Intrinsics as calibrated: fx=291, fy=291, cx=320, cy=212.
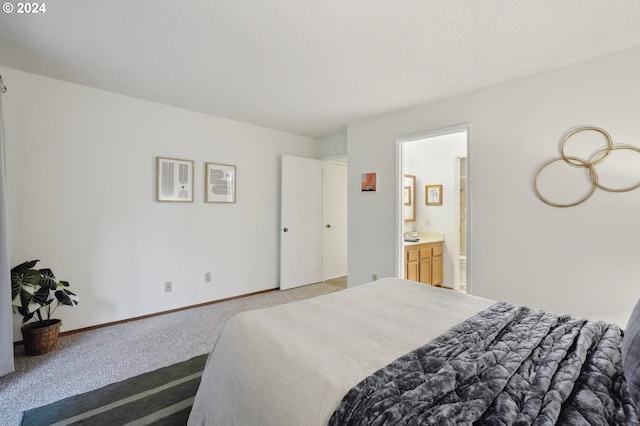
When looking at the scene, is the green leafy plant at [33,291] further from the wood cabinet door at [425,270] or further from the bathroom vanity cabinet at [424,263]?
the wood cabinet door at [425,270]

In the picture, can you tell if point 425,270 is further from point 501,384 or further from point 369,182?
point 501,384

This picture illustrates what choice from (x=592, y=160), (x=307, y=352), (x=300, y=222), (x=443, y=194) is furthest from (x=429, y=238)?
(x=307, y=352)

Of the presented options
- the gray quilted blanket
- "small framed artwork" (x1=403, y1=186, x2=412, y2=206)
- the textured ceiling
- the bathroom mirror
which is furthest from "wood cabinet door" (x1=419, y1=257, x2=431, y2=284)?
the gray quilted blanket

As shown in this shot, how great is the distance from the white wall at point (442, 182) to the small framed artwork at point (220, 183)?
2.56 meters

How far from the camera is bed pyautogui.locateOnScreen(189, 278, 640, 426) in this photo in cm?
83

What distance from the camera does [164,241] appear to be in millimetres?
3410

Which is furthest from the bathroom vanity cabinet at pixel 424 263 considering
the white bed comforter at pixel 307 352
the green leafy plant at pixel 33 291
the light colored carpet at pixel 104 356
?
the green leafy plant at pixel 33 291

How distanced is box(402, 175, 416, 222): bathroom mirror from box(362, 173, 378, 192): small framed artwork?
121 cm

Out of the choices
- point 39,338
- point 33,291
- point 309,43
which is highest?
point 309,43

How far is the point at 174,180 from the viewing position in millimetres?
3451

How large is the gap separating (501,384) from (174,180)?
3.55 metres

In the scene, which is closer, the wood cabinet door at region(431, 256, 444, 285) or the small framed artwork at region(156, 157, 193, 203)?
the small framed artwork at region(156, 157, 193, 203)

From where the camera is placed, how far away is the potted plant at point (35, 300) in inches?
92.8

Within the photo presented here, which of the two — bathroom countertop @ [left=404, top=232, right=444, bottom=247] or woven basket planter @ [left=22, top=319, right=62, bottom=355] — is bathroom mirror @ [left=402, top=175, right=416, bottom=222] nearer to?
bathroom countertop @ [left=404, top=232, right=444, bottom=247]
